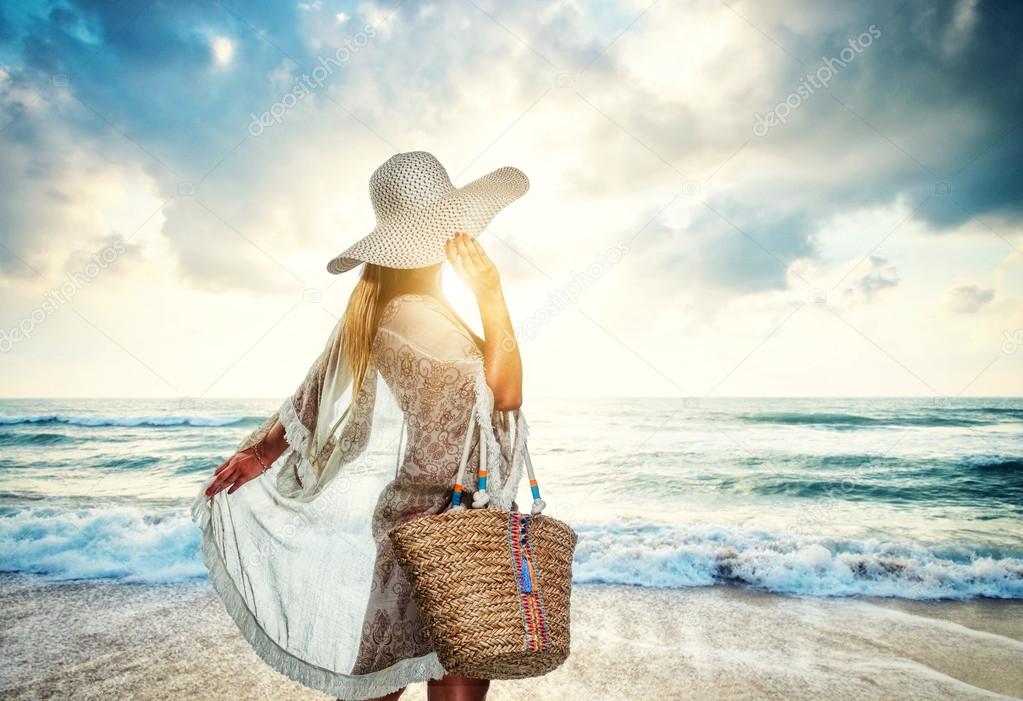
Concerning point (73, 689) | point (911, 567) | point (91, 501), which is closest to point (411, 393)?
point (73, 689)

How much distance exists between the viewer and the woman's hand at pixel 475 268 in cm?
147

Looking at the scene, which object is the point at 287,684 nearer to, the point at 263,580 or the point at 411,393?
the point at 263,580

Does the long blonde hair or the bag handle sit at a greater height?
the long blonde hair

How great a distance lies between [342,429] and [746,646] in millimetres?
3489

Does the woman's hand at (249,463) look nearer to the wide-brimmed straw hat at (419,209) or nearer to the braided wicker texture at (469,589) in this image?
the wide-brimmed straw hat at (419,209)

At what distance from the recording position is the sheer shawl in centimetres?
151

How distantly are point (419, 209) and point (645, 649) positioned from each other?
11.1ft

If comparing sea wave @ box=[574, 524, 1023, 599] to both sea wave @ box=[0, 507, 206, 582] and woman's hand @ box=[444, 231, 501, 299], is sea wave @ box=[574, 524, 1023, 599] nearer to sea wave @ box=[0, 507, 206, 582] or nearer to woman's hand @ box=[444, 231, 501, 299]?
sea wave @ box=[0, 507, 206, 582]

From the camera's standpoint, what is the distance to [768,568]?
18.6ft

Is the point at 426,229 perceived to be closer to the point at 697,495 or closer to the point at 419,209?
the point at 419,209

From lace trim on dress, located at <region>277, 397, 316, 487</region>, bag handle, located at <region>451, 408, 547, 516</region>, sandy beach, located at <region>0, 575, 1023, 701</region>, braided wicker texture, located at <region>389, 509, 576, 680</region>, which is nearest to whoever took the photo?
braided wicker texture, located at <region>389, 509, 576, 680</region>

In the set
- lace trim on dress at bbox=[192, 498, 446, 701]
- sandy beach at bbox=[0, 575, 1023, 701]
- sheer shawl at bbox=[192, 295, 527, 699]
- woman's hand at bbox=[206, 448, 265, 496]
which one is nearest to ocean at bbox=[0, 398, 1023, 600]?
sandy beach at bbox=[0, 575, 1023, 701]

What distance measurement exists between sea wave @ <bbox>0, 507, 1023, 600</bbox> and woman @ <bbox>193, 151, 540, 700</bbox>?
4245 mm

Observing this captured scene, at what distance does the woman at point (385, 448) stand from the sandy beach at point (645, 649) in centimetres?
193
